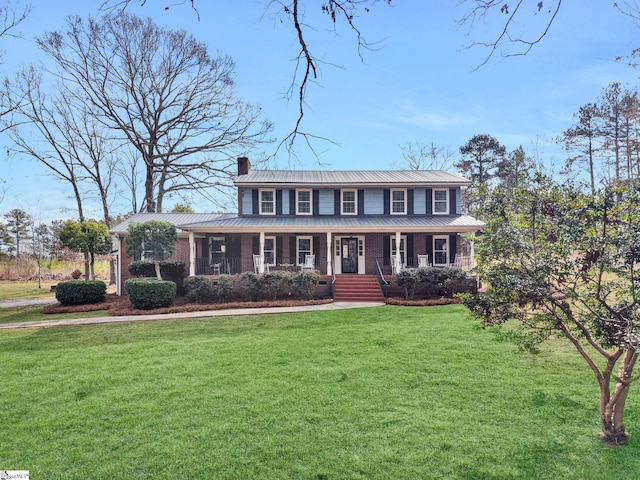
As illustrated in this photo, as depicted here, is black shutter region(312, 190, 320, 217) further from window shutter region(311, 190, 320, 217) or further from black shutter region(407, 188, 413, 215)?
black shutter region(407, 188, 413, 215)

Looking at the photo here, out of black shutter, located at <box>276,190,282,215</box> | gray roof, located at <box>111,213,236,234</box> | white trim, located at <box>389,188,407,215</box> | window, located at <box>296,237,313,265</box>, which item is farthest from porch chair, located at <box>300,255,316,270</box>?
gray roof, located at <box>111,213,236,234</box>

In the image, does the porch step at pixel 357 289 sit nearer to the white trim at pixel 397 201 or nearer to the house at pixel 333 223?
the house at pixel 333 223

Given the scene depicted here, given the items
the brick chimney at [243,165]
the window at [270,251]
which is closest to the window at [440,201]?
the window at [270,251]

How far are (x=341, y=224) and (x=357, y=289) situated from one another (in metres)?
3.45

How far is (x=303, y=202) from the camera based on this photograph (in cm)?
1970

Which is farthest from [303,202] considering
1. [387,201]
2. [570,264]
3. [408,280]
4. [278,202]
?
[570,264]

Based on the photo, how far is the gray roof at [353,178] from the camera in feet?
62.9

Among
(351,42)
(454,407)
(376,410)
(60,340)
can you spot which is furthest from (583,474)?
(60,340)

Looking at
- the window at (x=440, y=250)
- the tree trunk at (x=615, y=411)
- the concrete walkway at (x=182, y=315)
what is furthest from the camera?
the window at (x=440, y=250)

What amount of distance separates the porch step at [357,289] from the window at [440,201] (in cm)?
575

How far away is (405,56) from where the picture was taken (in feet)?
11.4

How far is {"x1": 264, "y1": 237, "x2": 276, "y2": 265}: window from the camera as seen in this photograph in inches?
738

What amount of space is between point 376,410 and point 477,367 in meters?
2.49

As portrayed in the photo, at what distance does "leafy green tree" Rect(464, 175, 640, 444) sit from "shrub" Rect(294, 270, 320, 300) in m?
10.5
